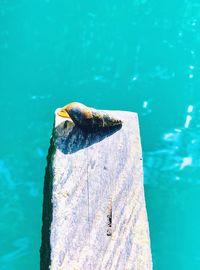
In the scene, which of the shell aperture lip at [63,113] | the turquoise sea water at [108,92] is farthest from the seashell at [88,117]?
the turquoise sea water at [108,92]

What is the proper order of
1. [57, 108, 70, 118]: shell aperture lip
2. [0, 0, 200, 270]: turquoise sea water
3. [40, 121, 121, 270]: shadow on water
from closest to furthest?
[40, 121, 121, 270]: shadow on water → [57, 108, 70, 118]: shell aperture lip → [0, 0, 200, 270]: turquoise sea water

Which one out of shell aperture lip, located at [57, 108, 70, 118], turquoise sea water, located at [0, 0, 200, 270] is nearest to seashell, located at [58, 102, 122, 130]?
A: shell aperture lip, located at [57, 108, 70, 118]

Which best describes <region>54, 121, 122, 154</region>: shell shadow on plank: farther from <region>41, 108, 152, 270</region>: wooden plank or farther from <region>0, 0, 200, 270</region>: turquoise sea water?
<region>0, 0, 200, 270</region>: turquoise sea water

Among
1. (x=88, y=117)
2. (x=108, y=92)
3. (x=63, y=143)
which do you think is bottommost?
(x=63, y=143)

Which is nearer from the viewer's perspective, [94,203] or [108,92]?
[94,203]

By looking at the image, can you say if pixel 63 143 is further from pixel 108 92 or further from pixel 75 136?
pixel 108 92

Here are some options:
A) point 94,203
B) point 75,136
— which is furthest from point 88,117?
point 94,203
